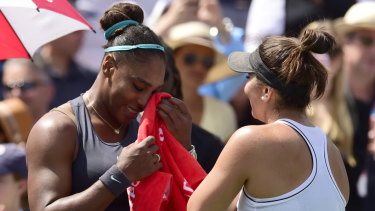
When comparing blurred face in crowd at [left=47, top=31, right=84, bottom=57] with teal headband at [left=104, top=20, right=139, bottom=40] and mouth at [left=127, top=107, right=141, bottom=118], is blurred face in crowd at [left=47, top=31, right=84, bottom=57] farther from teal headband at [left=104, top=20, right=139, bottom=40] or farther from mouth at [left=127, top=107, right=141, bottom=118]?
mouth at [left=127, top=107, right=141, bottom=118]

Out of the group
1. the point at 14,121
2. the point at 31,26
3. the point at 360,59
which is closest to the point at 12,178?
the point at 31,26

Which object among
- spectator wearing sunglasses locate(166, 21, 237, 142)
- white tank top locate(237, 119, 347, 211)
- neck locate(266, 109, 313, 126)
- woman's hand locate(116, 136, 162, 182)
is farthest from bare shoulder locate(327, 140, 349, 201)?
spectator wearing sunglasses locate(166, 21, 237, 142)

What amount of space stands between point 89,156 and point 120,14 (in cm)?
62

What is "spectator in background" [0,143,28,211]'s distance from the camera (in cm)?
445

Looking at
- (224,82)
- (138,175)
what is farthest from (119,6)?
(224,82)

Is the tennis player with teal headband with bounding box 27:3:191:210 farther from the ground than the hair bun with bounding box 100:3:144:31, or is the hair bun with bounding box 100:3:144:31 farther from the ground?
the hair bun with bounding box 100:3:144:31

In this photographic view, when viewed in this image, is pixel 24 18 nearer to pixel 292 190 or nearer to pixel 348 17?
pixel 292 190

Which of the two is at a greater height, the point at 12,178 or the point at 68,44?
the point at 12,178

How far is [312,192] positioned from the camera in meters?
3.34

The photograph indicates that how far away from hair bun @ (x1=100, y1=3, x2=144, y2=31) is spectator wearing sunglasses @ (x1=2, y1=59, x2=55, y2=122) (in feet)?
8.06

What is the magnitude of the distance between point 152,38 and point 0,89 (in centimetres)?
277

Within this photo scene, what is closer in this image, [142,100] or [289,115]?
[289,115]

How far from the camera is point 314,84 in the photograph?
3.47 metres

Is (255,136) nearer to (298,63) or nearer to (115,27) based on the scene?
(298,63)
